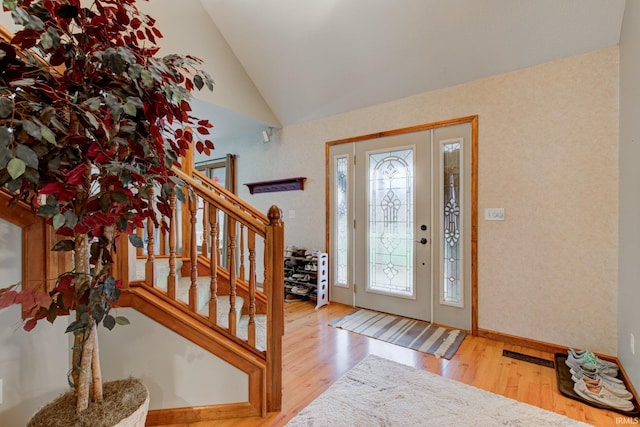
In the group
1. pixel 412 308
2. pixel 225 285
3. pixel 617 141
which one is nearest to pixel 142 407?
pixel 225 285

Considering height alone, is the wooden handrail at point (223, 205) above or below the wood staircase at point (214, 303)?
above

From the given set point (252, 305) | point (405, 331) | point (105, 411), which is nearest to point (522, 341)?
point (405, 331)

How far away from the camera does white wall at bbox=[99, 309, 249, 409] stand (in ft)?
5.02

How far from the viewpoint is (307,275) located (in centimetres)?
383

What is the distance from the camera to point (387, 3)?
2.54 metres

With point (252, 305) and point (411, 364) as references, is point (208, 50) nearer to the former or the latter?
point (252, 305)

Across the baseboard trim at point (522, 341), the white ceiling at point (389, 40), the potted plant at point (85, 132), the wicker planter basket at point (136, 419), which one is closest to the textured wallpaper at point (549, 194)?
the baseboard trim at point (522, 341)

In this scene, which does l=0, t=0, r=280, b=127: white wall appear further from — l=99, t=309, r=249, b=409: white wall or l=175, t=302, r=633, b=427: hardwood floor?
l=175, t=302, r=633, b=427: hardwood floor

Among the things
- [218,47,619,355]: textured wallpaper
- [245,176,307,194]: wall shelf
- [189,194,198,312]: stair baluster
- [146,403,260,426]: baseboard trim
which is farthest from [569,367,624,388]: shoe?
[245,176,307,194]: wall shelf

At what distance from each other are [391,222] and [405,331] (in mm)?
1190

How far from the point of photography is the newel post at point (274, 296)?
5.50 ft

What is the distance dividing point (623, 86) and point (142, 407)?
3.56 meters

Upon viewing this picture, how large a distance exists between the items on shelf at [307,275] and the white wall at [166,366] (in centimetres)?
203

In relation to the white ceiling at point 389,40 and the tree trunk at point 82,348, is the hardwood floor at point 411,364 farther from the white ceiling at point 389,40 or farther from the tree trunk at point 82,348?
the white ceiling at point 389,40
